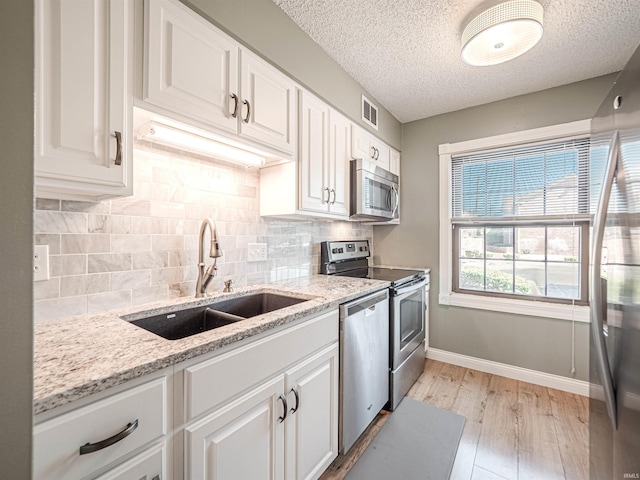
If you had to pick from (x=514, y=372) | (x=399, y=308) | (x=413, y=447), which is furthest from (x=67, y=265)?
(x=514, y=372)

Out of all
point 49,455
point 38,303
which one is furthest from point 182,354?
point 38,303

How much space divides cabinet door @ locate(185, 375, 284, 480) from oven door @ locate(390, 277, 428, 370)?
1107mm

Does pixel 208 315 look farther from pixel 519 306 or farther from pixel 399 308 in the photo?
pixel 519 306

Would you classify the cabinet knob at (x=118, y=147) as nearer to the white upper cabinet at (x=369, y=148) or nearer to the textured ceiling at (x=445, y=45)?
the textured ceiling at (x=445, y=45)

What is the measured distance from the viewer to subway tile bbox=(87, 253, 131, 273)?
113cm

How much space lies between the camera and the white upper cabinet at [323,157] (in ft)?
5.78

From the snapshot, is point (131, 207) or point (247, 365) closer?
point (247, 365)

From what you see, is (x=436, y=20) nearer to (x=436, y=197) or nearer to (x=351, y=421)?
(x=436, y=197)

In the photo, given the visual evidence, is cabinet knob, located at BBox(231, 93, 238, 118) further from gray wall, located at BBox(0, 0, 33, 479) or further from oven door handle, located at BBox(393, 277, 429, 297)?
oven door handle, located at BBox(393, 277, 429, 297)

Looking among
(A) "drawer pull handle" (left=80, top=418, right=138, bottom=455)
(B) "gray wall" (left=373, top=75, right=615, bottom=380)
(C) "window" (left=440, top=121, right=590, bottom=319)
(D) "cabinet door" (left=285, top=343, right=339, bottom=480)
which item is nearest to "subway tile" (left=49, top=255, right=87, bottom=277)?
(A) "drawer pull handle" (left=80, top=418, right=138, bottom=455)

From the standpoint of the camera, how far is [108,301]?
1.17 metres

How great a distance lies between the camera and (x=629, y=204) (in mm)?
834

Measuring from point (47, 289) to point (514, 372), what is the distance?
326 centimetres

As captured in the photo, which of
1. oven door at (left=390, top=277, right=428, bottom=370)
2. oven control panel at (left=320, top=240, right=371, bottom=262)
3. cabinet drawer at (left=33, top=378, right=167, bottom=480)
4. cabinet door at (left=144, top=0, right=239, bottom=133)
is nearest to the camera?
cabinet drawer at (left=33, top=378, right=167, bottom=480)
